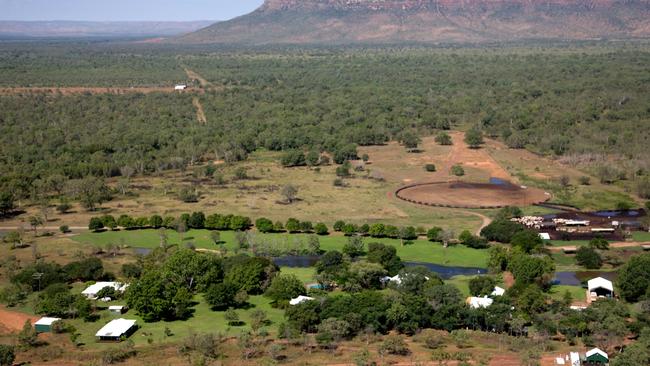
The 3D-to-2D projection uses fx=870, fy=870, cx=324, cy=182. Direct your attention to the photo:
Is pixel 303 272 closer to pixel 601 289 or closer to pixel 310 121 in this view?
pixel 601 289

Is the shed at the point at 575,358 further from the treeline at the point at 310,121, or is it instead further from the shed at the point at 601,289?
the treeline at the point at 310,121

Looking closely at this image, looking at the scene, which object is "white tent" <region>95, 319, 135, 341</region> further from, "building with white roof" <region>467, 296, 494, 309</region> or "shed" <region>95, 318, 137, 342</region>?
"building with white roof" <region>467, 296, 494, 309</region>

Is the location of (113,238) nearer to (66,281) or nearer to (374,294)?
(66,281)

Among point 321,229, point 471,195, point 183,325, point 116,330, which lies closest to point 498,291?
point 183,325

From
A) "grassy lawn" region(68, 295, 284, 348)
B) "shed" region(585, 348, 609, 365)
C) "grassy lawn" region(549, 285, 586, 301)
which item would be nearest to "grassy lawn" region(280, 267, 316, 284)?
"grassy lawn" region(68, 295, 284, 348)

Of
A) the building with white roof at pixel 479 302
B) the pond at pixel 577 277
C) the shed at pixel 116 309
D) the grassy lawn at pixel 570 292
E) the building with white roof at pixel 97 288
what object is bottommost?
the pond at pixel 577 277

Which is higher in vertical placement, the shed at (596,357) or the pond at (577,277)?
the shed at (596,357)

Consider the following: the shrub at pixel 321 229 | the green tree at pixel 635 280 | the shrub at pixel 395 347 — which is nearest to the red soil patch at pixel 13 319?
the shrub at pixel 395 347

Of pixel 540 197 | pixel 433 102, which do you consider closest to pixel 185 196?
pixel 540 197
